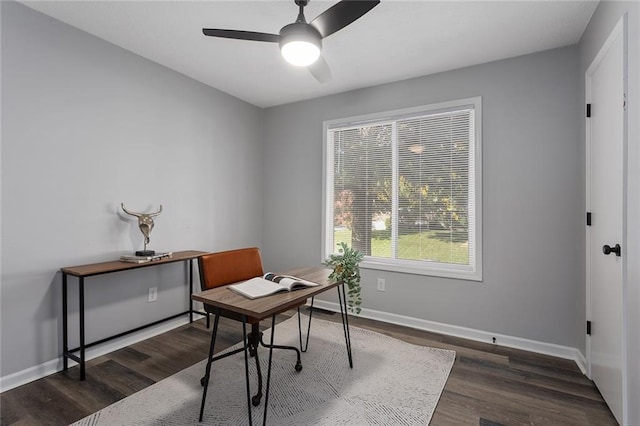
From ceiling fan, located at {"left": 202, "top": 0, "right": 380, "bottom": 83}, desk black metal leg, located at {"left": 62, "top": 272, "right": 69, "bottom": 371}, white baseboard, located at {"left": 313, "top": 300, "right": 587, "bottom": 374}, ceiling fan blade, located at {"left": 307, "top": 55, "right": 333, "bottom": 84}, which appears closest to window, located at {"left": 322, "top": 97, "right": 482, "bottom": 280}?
white baseboard, located at {"left": 313, "top": 300, "right": 587, "bottom": 374}

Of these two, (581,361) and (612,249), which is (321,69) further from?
(581,361)

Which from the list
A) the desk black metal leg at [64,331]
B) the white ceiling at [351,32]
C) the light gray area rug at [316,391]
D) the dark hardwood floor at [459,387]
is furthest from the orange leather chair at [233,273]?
the white ceiling at [351,32]

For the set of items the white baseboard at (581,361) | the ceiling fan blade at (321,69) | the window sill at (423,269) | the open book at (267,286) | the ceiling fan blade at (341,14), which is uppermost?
the ceiling fan blade at (341,14)

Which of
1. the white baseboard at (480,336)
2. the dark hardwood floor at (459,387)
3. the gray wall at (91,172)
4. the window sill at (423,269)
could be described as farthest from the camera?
the window sill at (423,269)

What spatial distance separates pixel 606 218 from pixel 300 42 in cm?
213

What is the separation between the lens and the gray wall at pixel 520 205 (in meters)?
2.52

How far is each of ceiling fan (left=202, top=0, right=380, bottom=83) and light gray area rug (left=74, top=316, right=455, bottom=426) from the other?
211 centimetres

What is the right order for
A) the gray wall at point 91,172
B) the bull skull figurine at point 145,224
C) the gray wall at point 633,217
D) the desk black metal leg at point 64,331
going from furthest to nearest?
the bull skull figurine at point 145,224 → the desk black metal leg at point 64,331 → the gray wall at point 91,172 → the gray wall at point 633,217

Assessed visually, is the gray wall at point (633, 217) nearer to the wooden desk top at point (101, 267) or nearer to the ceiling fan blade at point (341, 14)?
the ceiling fan blade at point (341, 14)

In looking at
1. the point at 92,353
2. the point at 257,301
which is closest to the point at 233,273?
the point at 257,301

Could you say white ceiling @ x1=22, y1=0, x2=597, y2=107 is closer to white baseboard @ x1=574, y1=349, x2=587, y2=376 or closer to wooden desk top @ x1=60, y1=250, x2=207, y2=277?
wooden desk top @ x1=60, y1=250, x2=207, y2=277

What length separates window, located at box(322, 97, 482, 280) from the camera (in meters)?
2.96

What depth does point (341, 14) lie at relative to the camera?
5.30ft

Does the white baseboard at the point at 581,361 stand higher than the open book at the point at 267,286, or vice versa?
the open book at the point at 267,286
